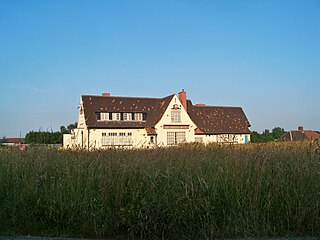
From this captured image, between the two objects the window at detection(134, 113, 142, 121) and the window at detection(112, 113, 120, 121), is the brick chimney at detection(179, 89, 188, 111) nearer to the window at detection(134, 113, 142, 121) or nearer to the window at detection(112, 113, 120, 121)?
the window at detection(134, 113, 142, 121)

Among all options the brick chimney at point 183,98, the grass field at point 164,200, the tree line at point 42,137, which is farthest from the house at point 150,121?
the grass field at point 164,200

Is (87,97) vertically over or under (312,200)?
over

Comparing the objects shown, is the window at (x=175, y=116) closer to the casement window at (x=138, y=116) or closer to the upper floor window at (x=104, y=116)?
the casement window at (x=138, y=116)

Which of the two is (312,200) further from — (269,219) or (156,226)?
(156,226)

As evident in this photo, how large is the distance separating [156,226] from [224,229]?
110 cm

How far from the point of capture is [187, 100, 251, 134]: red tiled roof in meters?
44.5

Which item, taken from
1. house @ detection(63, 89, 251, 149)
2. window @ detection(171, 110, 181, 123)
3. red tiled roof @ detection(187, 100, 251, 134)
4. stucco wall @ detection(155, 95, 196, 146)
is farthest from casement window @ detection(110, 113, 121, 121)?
red tiled roof @ detection(187, 100, 251, 134)

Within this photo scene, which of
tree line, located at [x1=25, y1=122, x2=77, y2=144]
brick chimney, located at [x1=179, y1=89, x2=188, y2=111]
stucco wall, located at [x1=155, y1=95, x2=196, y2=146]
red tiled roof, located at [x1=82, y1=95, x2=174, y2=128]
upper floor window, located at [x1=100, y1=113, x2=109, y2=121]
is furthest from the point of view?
brick chimney, located at [x1=179, y1=89, x2=188, y2=111]

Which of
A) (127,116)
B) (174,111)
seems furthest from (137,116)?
(174,111)

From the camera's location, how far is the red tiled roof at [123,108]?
41031 mm

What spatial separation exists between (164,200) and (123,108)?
128ft

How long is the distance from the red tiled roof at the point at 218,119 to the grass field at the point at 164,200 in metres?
38.3

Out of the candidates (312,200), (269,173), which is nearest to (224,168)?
(269,173)

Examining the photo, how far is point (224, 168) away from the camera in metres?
5.72
